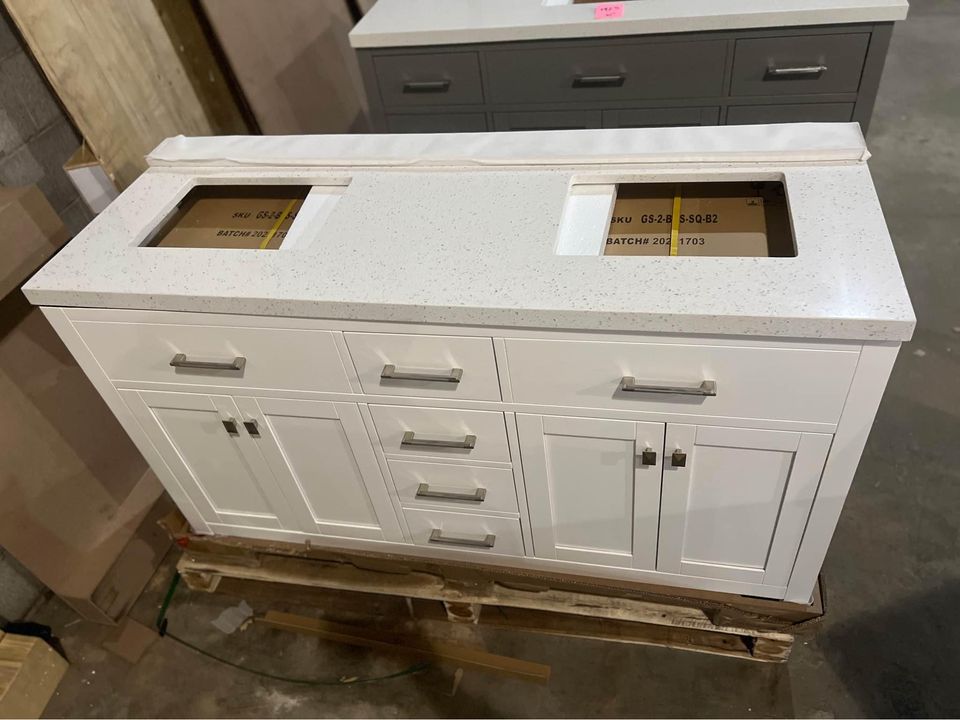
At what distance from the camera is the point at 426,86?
7.22 feet

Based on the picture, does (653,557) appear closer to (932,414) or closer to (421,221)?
(421,221)

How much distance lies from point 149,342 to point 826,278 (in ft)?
3.89

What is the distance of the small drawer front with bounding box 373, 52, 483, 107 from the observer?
2.14m

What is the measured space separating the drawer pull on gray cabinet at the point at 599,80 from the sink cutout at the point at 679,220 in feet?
2.88

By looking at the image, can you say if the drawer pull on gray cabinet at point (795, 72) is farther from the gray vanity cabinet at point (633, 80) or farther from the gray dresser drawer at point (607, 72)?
the gray dresser drawer at point (607, 72)

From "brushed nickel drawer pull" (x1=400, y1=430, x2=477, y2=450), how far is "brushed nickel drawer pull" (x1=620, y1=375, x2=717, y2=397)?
0.32m

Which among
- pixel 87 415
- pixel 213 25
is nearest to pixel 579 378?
pixel 87 415

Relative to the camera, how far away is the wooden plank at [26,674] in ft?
5.36

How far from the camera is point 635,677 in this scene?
1.63 m

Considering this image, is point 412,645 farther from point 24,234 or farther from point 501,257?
point 24,234

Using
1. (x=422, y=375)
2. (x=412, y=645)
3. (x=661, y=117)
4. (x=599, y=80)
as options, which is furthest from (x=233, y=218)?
(x=661, y=117)

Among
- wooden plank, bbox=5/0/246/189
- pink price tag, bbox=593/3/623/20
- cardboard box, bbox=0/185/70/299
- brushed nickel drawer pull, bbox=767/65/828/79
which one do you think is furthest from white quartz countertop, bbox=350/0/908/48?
cardboard box, bbox=0/185/70/299

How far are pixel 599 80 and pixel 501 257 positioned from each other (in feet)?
3.83

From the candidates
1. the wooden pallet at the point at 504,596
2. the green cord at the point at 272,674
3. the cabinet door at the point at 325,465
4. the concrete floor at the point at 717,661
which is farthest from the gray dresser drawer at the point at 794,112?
the green cord at the point at 272,674
